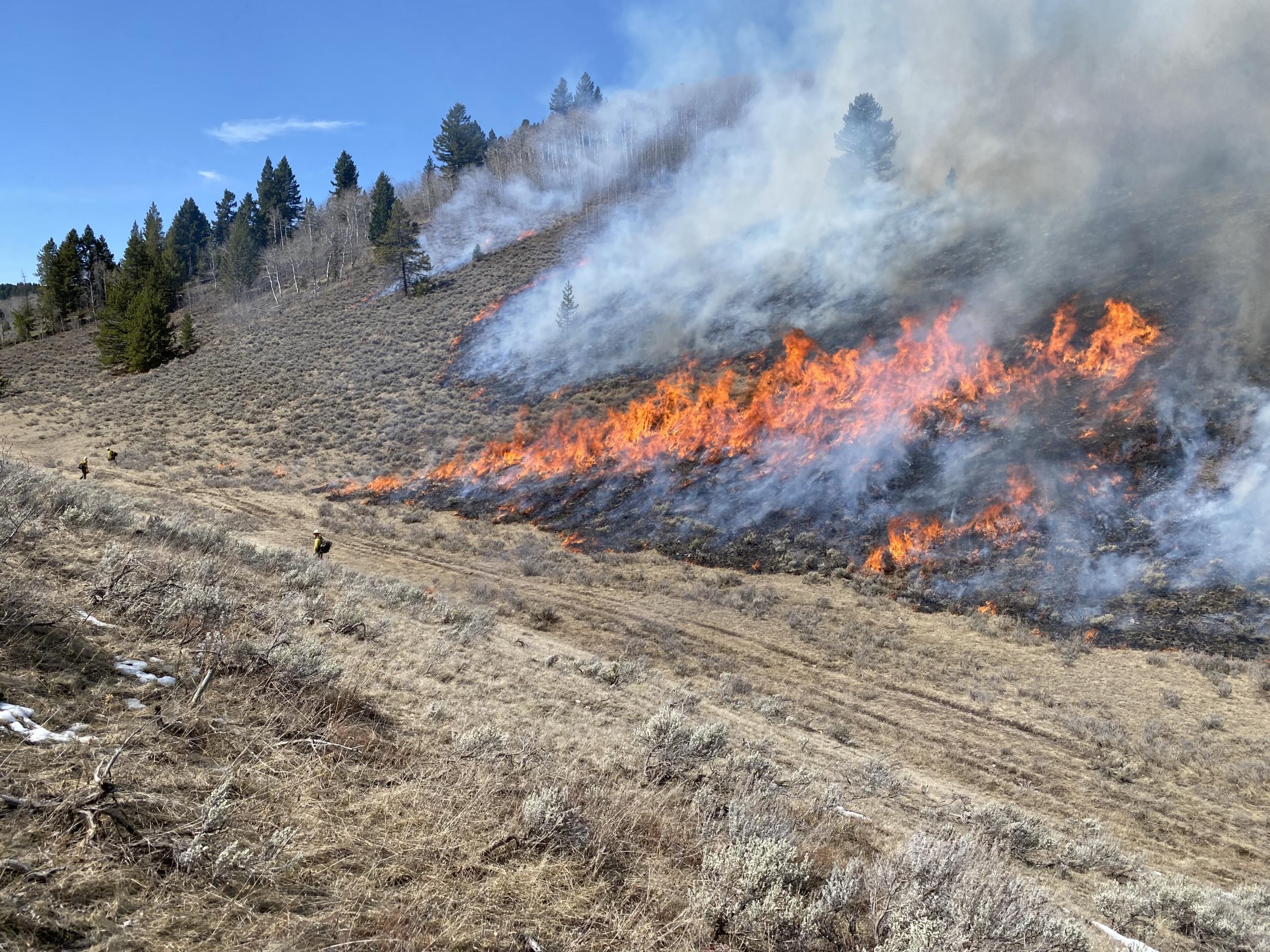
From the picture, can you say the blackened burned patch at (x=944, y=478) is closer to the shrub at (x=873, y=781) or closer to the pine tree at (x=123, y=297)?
the shrub at (x=873, y=781)

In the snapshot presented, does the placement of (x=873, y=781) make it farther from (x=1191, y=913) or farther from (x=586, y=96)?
(x=586, y=96)

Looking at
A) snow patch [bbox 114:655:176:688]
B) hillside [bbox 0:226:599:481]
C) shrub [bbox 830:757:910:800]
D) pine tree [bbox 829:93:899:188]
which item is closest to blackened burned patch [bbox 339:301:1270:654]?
hillside [bbox 0:226:599:481]

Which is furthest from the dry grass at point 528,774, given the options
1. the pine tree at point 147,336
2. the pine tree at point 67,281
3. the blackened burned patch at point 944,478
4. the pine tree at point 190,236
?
the pine tree at point 190,236

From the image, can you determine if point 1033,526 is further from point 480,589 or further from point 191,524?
point 191,524

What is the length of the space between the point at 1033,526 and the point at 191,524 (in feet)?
73.1

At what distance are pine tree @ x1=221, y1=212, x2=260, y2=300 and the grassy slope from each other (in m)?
59.4

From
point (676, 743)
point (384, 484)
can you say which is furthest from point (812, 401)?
point (676, 743)

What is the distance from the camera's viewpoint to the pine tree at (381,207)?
72000mm

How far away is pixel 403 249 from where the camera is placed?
60.5 metres

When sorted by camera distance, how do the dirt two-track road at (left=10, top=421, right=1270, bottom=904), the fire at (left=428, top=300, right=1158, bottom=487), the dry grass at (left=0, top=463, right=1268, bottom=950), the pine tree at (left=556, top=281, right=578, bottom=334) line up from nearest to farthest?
the dry grass at (left=0, top=463, right=1268, bottom=950)
the dirt two-track road at (left=10, top=421, right=1270, bottom=904)
the fire at (left=428, top=300, right=1158, bottom=487)
the pine tree at (left=556, top=281, right=578, bottom=334)

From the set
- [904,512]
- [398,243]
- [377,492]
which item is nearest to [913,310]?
[904,512]

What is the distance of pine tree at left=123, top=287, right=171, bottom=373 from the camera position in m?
52.0

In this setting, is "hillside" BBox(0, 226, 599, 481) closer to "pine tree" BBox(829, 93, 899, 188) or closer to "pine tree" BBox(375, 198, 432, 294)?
"pine tree" BBox(375, 198, 432, 294)

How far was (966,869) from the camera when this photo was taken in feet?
16.3
